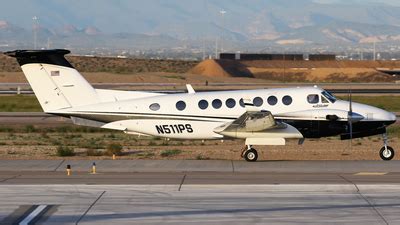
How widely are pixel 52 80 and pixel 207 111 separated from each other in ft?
16.4

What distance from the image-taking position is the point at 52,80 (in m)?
30.5

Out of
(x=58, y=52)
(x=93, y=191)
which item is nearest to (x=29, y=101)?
(x=58, y=52)

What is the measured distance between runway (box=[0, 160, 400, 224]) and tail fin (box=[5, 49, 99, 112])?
7.79 ft

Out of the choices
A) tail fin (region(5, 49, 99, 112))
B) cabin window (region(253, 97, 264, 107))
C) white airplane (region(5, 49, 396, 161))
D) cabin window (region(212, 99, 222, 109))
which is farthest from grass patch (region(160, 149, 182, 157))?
cabin window (region(253, 97, 264, 107))

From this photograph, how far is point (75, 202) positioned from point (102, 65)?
412 ft

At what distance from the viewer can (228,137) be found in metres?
29.8

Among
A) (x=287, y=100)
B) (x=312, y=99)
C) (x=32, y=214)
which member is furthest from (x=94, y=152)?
(x=32, y=214)

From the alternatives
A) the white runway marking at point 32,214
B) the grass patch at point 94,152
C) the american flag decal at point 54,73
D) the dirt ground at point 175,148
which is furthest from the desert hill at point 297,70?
the white runway marking at point 32,214

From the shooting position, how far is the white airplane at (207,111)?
2942 centimetres

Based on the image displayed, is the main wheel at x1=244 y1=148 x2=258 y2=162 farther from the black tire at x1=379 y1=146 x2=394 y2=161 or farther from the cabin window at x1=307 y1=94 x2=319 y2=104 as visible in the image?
the black tire at x1=379 y1=146 x2=394 y2=161

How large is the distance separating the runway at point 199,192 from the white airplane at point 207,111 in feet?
3.59

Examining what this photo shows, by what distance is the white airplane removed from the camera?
2942 cm

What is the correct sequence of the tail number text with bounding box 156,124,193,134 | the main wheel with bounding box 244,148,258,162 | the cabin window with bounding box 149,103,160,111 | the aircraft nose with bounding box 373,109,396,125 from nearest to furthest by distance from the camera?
1. the main wheel with bounding box 244,148,258,162
2. the aircraft nose with bounding box 373,109,396,125
3. the tail number text with bounding box 156,124,193,134
4. the cabin window with bounding box 149,103,160,111

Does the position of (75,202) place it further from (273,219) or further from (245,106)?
(245,106)
